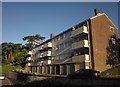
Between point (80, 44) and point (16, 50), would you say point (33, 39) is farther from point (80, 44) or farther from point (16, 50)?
point (80, 44)

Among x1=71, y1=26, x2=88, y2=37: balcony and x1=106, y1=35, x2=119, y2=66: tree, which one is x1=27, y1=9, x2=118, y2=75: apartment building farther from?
x1=106, y1=35, x2=119, y2=66: tree

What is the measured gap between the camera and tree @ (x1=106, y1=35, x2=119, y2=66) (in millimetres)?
41353

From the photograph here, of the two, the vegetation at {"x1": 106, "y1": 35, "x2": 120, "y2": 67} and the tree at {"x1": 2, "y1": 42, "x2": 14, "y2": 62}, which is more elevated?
the tree at {"x1": 2, "y1": 42, "x2": 14, "y2": 62}

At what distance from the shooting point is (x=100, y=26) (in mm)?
42656

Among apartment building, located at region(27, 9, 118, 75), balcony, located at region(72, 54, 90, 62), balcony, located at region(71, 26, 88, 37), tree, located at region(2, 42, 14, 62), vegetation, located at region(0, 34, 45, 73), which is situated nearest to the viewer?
balcony, located at region(72, 54, 90, 62)

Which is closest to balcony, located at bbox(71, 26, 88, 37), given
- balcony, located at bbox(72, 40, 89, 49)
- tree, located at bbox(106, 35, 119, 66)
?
balcony, located at bbox(72, 40, 89, 49)

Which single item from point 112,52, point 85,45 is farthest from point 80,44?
A: point 112,52

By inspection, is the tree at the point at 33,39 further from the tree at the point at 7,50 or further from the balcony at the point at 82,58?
the balcony at the point at 82,58

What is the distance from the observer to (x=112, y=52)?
42.7 m

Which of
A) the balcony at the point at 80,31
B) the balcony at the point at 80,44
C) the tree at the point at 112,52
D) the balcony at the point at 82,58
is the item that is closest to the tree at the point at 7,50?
the balcony at the point at 80,31

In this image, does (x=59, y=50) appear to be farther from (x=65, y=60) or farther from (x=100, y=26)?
(x=100, y=26)

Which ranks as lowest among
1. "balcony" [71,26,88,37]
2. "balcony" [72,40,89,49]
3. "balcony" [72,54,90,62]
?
"balcony" [72,54,90,62]

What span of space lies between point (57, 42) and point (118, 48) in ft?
56.2

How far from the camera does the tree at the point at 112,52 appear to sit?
136ft
